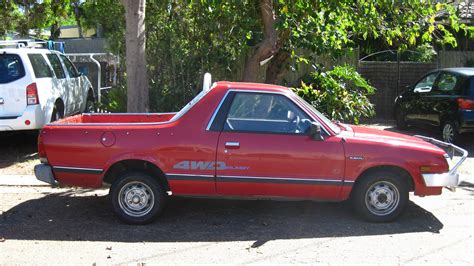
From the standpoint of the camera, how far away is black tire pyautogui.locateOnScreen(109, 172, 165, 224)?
6047mm

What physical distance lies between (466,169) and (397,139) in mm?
3859

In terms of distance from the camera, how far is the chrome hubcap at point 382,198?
6.17 metres

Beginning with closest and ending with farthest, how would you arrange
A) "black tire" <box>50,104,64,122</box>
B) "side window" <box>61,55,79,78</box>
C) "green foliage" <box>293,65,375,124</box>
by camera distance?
"black tire" <box>50,104,64,122</box> → "side window" <box>61,55,79,78</box> → "green foliage" <box>293,65,375,124</box>

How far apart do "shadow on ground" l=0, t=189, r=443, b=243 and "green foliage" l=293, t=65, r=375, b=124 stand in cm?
509

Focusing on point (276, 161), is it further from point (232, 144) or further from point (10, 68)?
point (10, 68)

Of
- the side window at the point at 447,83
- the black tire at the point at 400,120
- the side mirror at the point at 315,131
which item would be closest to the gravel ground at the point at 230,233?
the side mirror at the point at 315,131

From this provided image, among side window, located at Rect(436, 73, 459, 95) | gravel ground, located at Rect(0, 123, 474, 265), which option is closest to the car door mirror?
side window, located at Rect(436, 73, 459, 95)

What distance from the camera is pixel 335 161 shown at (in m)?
5.98

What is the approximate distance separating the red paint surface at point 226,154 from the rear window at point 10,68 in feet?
12.0

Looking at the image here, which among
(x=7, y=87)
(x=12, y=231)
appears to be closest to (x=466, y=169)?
(x=12, y=231)

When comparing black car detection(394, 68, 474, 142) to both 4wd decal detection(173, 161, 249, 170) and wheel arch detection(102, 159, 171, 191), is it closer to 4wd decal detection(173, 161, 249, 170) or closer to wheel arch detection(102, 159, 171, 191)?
4wd decal detection(173, 161, 249, 170)

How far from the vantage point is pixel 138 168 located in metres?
6.13

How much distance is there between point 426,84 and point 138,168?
28.3 ft

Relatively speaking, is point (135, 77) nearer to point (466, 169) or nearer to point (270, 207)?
point (270, 207)
